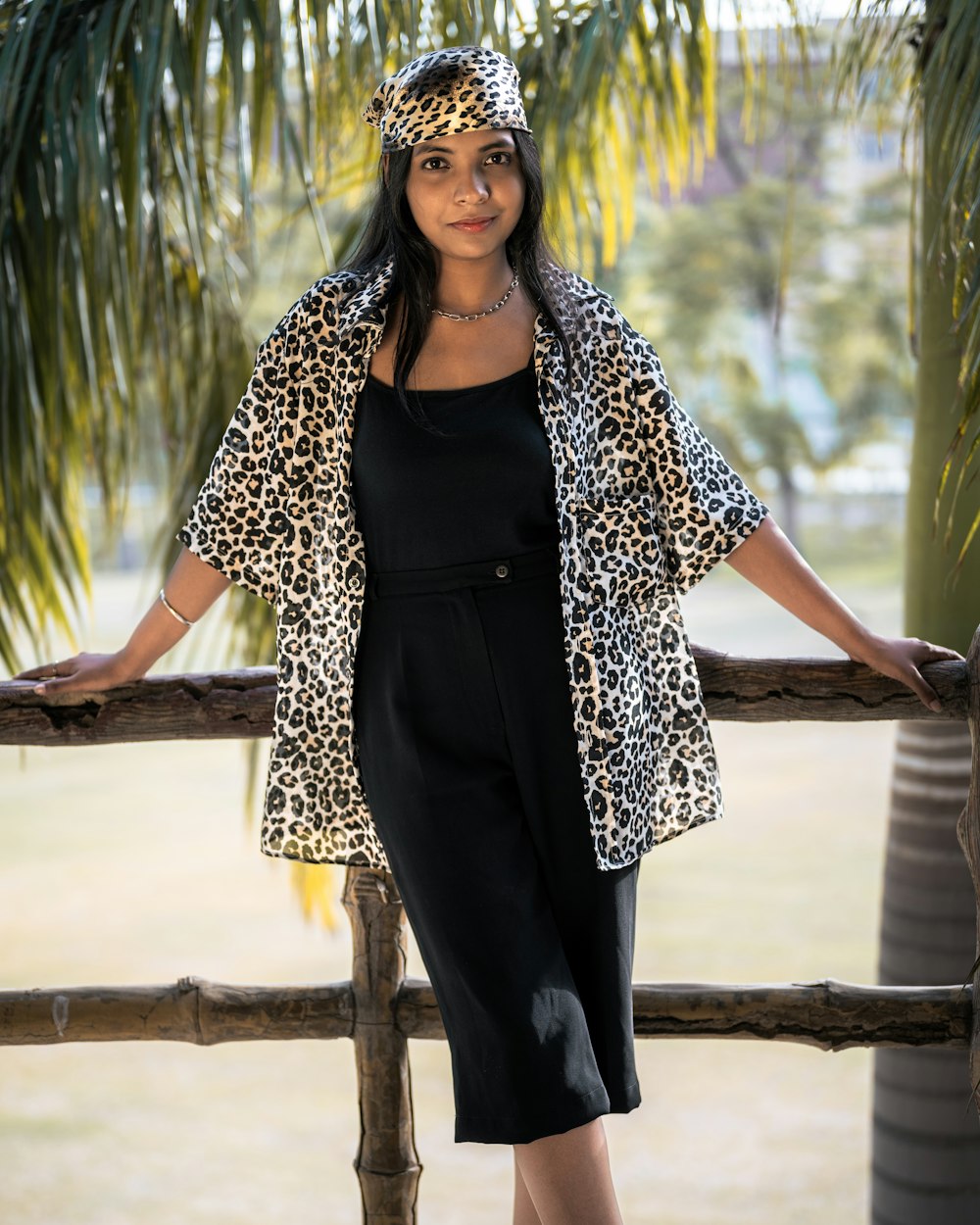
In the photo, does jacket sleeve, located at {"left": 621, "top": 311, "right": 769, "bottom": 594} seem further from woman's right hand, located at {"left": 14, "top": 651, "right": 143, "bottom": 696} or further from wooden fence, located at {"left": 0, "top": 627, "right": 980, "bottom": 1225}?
woman's right hand, located at {"left": 14, "top": 651, "right": 143, "bottom": 696}

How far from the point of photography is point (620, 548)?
4.99 ft

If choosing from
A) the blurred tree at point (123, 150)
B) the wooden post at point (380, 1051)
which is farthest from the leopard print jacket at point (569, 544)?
the blurred tree at point (123, 150)

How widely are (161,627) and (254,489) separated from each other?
0.22 m

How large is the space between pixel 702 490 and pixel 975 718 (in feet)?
1.53

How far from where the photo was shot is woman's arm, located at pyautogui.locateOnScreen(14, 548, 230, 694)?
1.68m

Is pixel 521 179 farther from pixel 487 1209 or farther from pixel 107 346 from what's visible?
pixel 487 1209

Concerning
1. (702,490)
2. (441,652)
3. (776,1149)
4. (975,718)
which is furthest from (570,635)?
(776,1149)

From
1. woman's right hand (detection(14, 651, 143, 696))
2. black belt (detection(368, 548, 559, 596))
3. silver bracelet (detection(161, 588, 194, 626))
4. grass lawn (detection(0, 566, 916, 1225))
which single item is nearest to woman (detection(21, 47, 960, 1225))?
black belt (detection(368, 548, 559, 596))

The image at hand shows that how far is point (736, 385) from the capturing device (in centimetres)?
1499

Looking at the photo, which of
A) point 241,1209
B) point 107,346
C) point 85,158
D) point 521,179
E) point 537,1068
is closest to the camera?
point 537,1068

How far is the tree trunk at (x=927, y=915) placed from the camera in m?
2.56

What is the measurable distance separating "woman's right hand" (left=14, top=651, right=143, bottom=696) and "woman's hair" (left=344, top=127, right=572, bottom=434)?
53 centimetres

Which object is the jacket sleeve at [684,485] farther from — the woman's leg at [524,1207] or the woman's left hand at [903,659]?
the woman's leg at [524,1207]

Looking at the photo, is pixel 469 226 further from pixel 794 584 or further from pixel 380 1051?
pixel 380 1051
